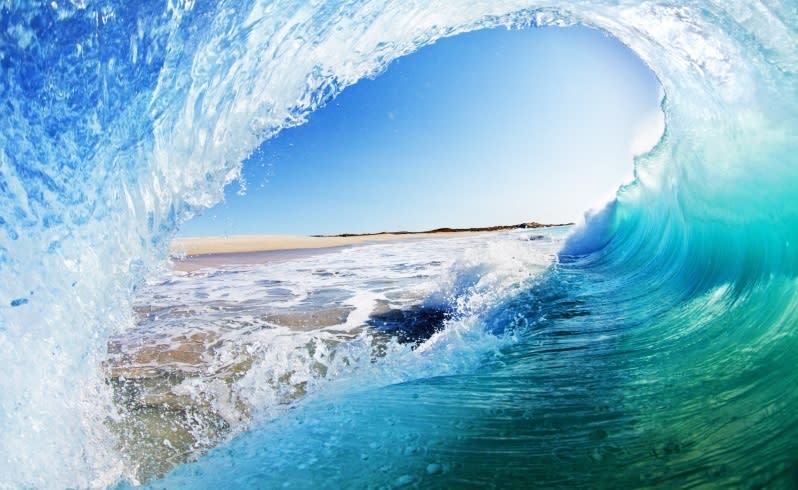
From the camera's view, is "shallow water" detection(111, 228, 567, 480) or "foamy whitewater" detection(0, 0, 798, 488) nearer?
"foamy whitewater" detection(0, 0, 798, 488)

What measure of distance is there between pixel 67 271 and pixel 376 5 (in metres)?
3.80

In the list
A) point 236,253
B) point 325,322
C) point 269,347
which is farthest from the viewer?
point 236,253

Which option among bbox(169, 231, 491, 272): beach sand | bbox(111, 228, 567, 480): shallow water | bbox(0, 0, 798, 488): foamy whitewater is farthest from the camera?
bbox(169, 231, 491, 272): beach sand

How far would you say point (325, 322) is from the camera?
246 inches

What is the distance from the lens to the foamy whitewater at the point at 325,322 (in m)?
2.55

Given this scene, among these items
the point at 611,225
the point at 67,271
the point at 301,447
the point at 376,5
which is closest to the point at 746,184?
the point at 376,5

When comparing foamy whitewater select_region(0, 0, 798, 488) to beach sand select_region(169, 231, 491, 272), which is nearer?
foamy whitewater select_region(0, 0, 798, 488)

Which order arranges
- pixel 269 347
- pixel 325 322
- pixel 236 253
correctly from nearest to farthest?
pixel 269 347
pixel 325 322
pixel 236 253

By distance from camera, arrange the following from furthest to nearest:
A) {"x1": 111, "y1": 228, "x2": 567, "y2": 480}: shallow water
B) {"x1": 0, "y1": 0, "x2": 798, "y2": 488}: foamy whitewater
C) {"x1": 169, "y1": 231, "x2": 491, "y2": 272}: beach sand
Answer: {"x1": 169, "y1": 231, "x2": 491, "y2": 272}: beach sand → {"x1": 111, "y1": 228, "x2": 567, "y2": 480}: shallow water → {"x1": 0, "y1": 0, "x2": 798, "y2": 488}: foamy whitewater

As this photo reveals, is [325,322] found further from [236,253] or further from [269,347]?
[236,253]

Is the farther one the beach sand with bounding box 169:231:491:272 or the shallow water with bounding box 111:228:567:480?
the beach sand with bounding box 169:231:491:272

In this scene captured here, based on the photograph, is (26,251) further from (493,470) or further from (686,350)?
(686,350)

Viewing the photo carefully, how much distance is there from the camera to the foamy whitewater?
255cm

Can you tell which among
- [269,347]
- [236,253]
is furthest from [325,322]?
[236,253]
